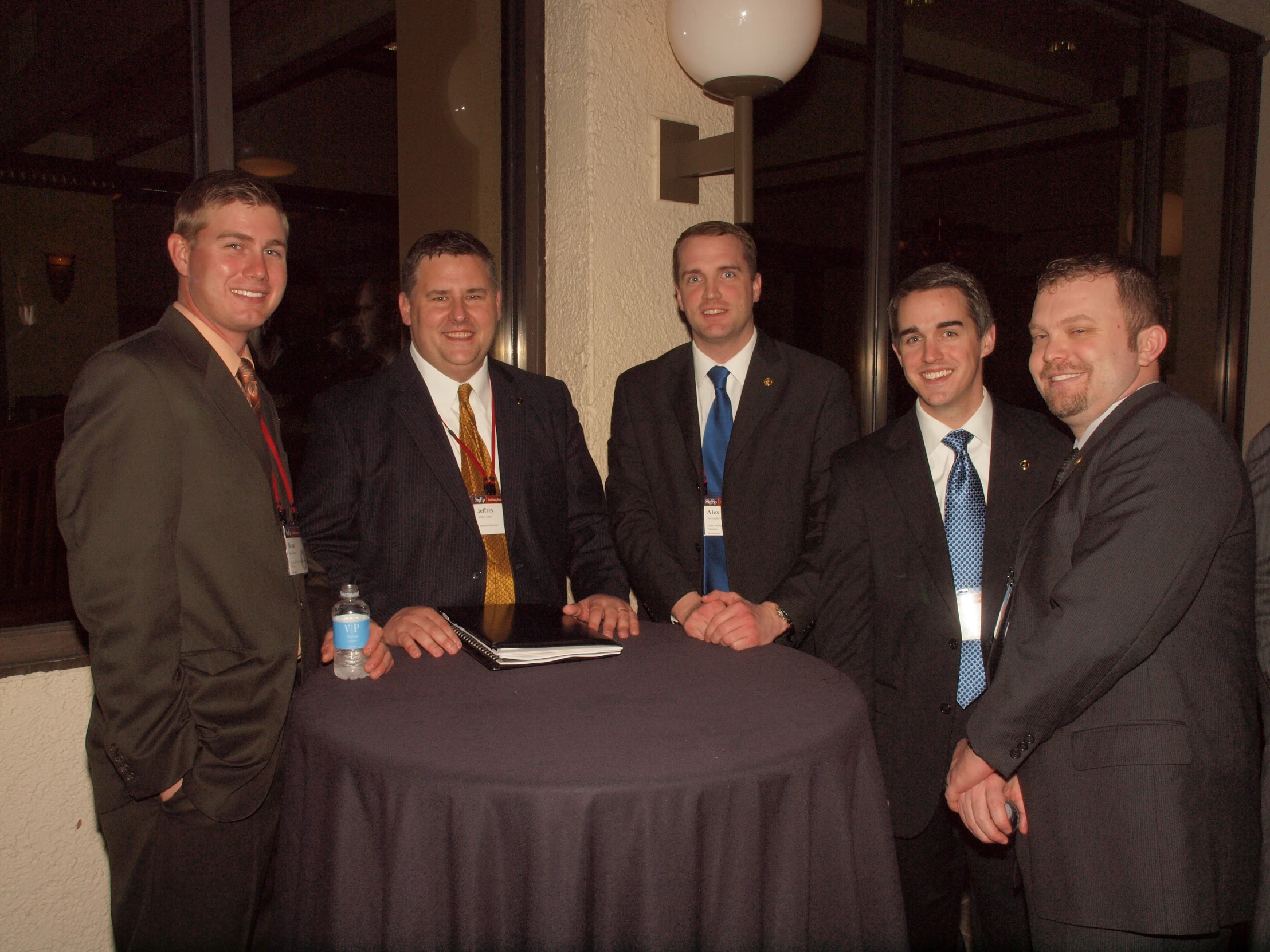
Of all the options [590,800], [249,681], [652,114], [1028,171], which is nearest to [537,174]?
[652,114]

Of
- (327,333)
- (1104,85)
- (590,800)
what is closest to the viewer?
(590,800)

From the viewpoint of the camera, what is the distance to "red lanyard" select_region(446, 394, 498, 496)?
2316 mm

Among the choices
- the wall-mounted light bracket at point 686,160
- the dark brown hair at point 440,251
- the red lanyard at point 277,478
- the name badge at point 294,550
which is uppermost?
the wall-mounted light bracket at point 686,160

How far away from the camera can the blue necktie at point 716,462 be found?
2.47m

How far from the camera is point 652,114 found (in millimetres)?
3062

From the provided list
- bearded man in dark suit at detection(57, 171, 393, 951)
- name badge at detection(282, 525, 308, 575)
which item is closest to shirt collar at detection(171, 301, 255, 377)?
bearded man in dark suit at detection(57, 171, 393, 951)

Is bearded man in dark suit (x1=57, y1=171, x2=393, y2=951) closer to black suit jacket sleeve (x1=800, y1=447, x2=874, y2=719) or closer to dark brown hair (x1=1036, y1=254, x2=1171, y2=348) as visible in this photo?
black suit jacket sleeve (x1=800, y1=447, x2=874, y2=719)

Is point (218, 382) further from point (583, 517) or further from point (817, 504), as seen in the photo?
point (817, 504)

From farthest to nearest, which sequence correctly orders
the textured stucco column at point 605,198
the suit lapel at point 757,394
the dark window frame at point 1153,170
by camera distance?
the dark window frame at point 1153,170 → the textured stucco column at point 605,198 → the suit lapel at point 757,394

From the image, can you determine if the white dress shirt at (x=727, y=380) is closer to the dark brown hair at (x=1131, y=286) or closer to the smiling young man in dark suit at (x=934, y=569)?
the smiling young man in dark suit at (x=934, y=569)

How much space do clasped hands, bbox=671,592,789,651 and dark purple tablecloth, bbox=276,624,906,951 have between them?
0.41m

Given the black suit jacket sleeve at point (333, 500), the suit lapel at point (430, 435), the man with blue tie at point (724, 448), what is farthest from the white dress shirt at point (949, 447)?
the black suit jacket sleeve at point (333, 500)

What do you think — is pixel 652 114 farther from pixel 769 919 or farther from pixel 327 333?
pixel 769 919

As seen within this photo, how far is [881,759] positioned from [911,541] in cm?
51
